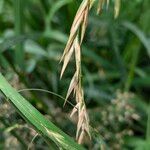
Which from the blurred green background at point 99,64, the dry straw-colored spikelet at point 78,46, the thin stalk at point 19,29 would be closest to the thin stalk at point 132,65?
the blurred green background at point 99,64

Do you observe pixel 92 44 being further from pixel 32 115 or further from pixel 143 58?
pixel 32 115

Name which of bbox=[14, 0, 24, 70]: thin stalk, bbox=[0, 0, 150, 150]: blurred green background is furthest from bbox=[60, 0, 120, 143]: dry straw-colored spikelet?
bbox=[0, 0, 150, 150]: blurred green background

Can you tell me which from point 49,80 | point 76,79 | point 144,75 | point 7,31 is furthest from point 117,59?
point 76,79

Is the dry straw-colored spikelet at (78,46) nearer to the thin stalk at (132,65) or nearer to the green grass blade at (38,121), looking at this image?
the green grass blade at (38,121)

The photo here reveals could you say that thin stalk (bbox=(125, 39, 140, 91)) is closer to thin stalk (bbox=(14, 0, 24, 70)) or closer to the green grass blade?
thin stalk (bbox=(14, 0, 24, 70))

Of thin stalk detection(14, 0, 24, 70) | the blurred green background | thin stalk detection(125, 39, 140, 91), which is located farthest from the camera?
thin stalk detection(125, 39, 140, 91)

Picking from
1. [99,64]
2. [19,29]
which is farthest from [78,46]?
[99,64]
